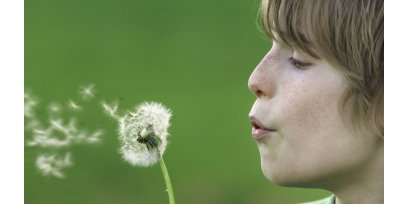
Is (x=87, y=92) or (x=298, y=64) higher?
(x=87, y=92)

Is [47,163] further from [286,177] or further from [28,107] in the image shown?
[286,177]

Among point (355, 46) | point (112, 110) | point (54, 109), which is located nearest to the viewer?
point (355, 46)

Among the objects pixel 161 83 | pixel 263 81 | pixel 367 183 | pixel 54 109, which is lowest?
pixel 367 183

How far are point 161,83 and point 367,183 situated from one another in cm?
64

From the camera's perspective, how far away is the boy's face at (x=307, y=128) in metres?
0.73

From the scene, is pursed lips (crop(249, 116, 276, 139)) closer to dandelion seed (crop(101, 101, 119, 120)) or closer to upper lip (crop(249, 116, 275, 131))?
upper lip (crop(249, 116, 275, 131))

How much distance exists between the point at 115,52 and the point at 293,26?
589mm

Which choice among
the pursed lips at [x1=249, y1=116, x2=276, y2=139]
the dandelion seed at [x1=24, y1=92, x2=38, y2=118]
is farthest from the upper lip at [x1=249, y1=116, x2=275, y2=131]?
the dandelion seed at [x1=24, y1=92, x2=38, y2=118]

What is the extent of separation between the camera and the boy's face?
0.73m

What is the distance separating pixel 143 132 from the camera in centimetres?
76

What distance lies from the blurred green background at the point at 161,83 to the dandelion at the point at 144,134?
10.2 inches

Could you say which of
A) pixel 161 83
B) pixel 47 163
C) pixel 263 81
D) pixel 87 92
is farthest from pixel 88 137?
pixel 263 81

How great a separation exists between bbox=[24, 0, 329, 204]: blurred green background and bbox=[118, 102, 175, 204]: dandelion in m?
0.26

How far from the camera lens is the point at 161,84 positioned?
1.33m
